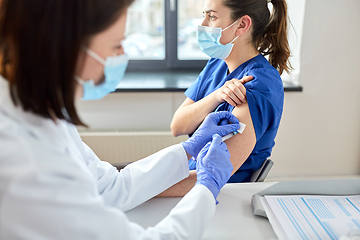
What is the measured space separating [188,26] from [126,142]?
1170 mm

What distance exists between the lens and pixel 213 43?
52.0 inches

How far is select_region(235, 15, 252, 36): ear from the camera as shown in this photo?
124cm

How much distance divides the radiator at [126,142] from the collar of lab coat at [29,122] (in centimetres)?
145

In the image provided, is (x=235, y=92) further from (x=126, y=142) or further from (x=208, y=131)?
(x=126, y=142)

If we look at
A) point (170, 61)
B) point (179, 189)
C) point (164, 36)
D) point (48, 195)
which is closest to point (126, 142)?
point (170, 61)

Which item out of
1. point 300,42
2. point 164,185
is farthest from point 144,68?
point 164,185

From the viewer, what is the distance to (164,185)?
969 mm

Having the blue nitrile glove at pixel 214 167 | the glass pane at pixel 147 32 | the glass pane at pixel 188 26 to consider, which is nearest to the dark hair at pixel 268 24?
the blue nitrile glove at pixel 214 167

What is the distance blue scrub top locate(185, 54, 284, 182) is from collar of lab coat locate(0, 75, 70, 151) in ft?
2.51

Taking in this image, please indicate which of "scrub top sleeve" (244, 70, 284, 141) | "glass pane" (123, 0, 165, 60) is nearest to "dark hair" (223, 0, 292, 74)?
"scrub top sleeve" (244, 70, 284, 141)

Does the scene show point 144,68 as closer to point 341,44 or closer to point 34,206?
point 341,44

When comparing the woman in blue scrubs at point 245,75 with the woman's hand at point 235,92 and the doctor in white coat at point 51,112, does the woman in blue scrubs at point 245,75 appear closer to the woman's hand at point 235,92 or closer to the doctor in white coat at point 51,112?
the woman's hand at point 235,92

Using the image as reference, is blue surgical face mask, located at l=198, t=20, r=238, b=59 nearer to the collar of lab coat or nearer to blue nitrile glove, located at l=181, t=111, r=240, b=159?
blue nitrile glove, located at l=181, t=111, r=240, b=159

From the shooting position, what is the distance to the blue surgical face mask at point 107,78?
650 mm
